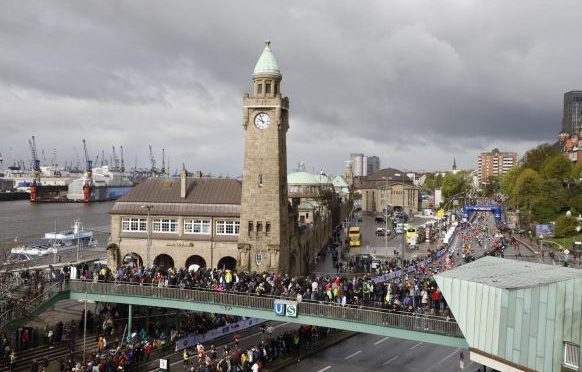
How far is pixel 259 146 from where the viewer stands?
5647 centimetres

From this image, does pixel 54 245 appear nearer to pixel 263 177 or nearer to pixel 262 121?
pixel 263 177

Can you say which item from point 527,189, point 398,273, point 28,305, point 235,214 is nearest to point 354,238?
point 235,214

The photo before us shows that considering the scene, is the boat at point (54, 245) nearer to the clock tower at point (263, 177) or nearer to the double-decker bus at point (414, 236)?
the clock tower at point (263, 177)

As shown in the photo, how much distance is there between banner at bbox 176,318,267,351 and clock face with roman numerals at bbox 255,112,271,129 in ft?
59.1

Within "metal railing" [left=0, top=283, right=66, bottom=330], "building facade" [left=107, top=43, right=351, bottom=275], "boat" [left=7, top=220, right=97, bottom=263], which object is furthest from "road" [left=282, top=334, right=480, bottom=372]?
"boat" [left=7, top=220, right=97, bottom=263]

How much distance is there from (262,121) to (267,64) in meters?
5.32

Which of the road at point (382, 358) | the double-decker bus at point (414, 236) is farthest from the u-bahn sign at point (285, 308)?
the double-decker bus at point (414, 236)

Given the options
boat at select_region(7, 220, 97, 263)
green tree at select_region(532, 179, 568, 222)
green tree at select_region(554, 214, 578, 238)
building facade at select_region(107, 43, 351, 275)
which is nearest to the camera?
building facade at select_region(107, 43, 351, 275)

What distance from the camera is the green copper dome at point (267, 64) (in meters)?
56.5

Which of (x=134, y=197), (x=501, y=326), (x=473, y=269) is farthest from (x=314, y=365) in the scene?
(x=134, y=197)

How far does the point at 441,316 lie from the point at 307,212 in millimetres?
55391

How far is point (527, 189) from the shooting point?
120 meters

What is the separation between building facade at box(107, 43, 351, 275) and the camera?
56.2 metres

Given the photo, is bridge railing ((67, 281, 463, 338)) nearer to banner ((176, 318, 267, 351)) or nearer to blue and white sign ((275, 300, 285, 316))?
blue and white sign ((275, 300, 285, 316))
